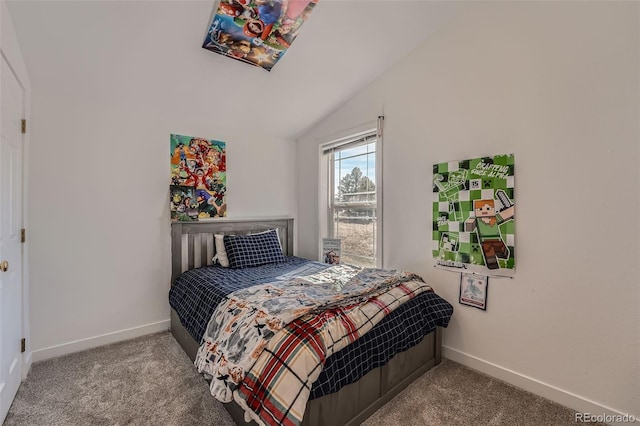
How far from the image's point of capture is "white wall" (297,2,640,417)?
1582mm

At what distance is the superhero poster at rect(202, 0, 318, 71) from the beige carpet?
2429mm

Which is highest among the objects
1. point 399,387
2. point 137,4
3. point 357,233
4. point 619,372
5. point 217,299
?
point 137,4

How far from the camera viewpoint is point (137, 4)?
1.79 meters

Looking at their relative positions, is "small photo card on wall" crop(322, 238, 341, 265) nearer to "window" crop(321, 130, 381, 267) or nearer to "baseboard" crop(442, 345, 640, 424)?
"window" crop(321, 130, 381, 267)

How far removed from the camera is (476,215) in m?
2.11

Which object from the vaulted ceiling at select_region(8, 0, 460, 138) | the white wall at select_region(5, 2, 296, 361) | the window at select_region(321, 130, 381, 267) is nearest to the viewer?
the vaulted ceiling at select_region(8, 0, 460, 138)

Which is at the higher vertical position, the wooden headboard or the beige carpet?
the wooden headboard

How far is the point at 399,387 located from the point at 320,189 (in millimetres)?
2169

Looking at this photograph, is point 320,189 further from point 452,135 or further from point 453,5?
point 453,5

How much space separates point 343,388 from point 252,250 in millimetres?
1723

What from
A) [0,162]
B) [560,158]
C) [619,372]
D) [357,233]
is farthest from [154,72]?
[619,372]

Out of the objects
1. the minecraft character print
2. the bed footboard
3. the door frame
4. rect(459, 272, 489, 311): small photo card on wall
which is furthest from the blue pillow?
the minecraft character print

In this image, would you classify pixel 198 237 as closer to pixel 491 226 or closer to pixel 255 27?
pixel 255 27

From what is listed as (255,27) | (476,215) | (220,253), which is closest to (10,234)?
(220,253)
